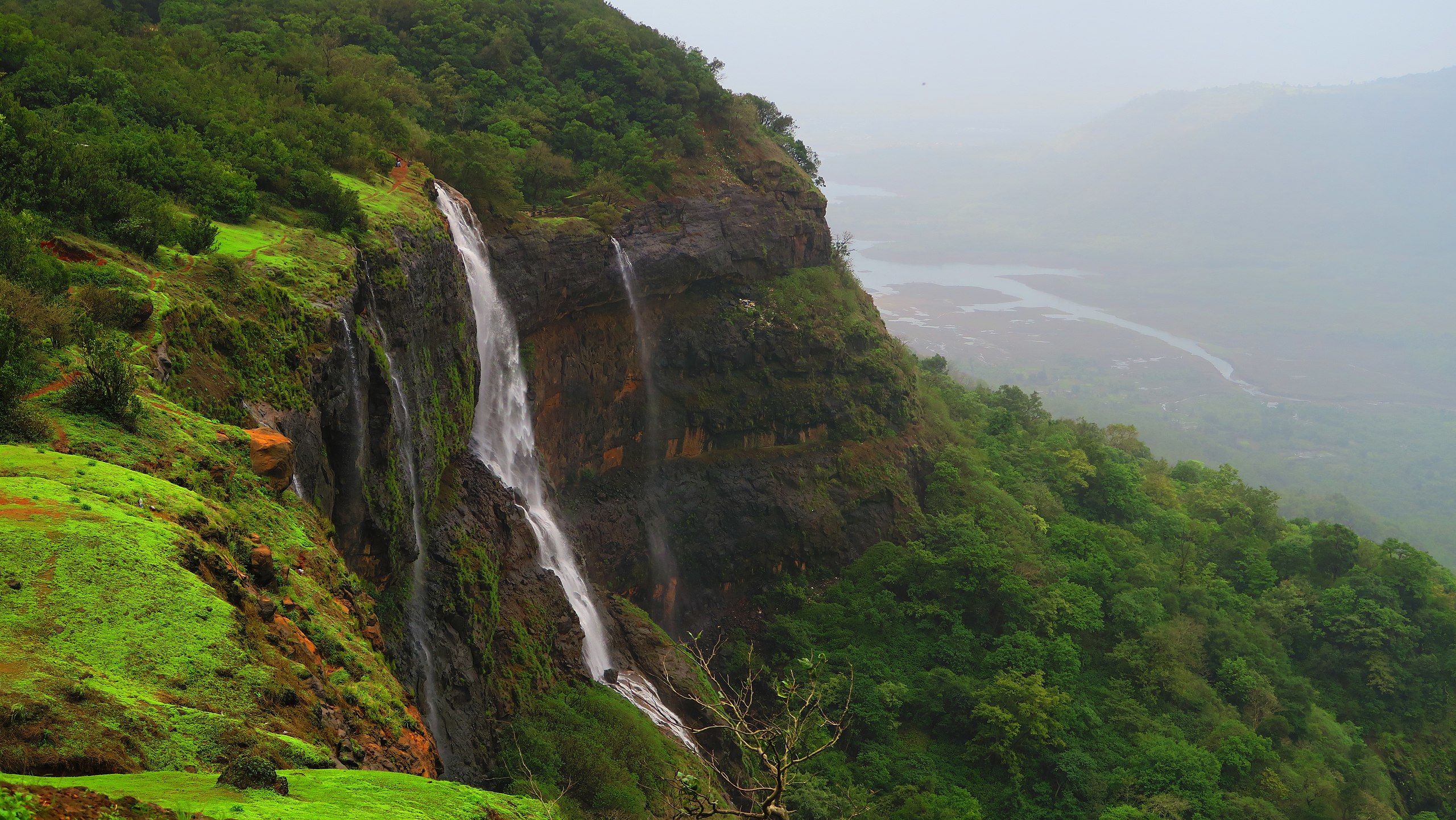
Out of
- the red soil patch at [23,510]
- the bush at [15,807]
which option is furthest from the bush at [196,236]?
the bush at [15,807]

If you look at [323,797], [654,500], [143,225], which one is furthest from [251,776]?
[654,500]

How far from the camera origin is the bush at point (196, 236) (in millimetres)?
12836

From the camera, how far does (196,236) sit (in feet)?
42.2

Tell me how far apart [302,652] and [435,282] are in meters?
12.9

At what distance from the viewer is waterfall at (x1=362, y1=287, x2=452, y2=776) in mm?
16047

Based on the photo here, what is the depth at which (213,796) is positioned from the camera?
17.4ft

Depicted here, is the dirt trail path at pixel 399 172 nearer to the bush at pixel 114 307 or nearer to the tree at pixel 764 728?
the bush at pixel 114 307

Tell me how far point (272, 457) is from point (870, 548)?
2785 centimetres

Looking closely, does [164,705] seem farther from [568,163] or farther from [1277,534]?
[1277,534]

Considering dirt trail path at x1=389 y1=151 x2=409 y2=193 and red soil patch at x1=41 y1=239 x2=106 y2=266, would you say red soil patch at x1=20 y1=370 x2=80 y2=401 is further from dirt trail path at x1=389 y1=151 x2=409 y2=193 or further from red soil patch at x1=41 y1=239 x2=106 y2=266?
dirt trail path at x1=389 y1=151 x2=409 y2=193

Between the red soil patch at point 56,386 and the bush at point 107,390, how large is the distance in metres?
0.08

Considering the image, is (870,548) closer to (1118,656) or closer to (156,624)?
(1118,656)

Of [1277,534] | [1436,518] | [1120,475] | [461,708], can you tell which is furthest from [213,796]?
[1436,518]

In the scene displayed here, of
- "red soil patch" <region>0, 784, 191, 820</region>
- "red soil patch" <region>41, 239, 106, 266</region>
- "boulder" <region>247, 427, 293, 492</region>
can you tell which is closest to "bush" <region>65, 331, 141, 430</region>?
"boulder" <region>247, 427, 293, 492</region>
